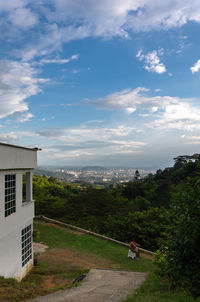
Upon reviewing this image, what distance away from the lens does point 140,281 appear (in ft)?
31.1

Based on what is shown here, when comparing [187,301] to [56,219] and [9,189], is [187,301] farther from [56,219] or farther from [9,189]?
[56,219]

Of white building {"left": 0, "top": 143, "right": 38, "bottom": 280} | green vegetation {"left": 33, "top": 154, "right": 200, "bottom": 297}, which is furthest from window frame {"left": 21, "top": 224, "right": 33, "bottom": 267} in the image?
green vegetation {"left": 33, "top": 154, "right": 200, "bottom": 297}

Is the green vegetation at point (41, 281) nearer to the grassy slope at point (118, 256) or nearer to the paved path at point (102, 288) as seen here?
the paved path at point (102, 288)

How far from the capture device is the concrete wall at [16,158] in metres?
8.70

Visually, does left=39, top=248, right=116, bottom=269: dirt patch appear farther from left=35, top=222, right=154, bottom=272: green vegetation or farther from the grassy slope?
the grassy slope

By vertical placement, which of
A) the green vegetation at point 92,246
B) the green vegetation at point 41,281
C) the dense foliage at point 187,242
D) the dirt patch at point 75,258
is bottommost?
the green vegetation at point 92,246

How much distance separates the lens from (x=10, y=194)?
9555 mm

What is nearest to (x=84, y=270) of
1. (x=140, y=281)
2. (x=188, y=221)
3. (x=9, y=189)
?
(x=140, y=281)

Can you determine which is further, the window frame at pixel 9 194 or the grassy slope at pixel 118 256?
the window frame at pixel 9 194

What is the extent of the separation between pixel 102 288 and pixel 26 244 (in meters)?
4.45

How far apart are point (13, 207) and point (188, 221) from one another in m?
7.57

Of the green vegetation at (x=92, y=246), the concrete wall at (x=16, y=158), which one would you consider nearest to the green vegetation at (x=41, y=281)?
the green vegetation at (x=92, y=246)

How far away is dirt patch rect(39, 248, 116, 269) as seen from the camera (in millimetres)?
12820

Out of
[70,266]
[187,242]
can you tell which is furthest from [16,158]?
[187,242]
